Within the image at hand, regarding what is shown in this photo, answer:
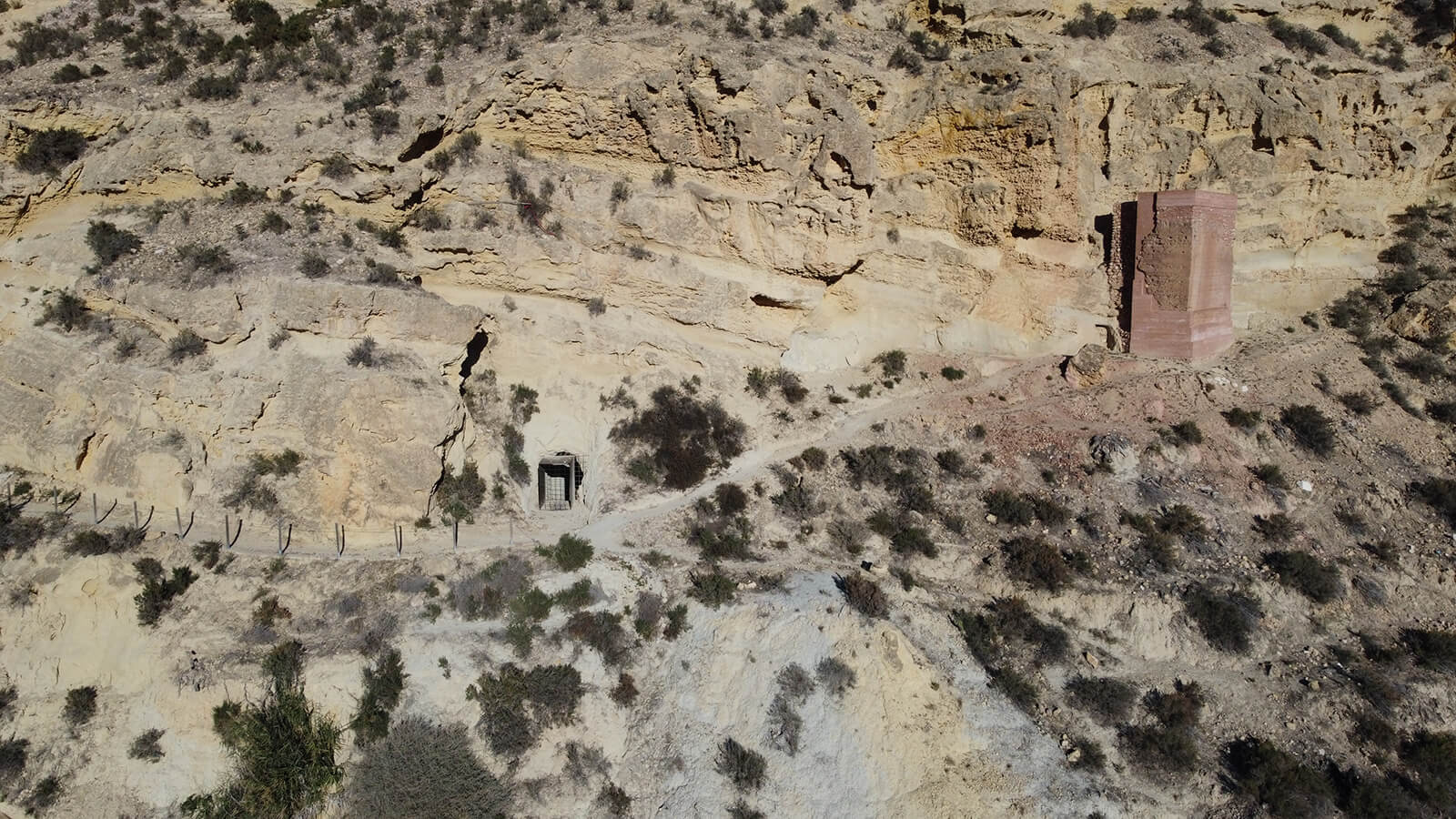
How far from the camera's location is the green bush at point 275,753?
11.5 metres

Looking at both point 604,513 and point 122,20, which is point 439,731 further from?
point 122,20

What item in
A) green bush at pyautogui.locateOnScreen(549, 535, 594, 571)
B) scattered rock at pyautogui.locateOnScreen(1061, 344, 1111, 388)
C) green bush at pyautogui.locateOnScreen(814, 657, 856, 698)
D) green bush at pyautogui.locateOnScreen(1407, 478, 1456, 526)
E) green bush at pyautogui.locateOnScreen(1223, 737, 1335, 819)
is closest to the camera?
green bush at pyautogui.locateOnScreen(1223, 737, 1335, 819)

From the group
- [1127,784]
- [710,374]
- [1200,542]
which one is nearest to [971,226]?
[710,374]

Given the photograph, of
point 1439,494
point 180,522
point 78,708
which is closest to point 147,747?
point 78,708

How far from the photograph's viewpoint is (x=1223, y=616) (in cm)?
1393

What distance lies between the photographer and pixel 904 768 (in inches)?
472

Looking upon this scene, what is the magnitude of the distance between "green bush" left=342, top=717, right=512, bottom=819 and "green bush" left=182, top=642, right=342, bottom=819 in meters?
0.59

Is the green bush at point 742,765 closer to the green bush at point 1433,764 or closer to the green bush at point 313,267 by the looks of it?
the green bush at point 1433,764

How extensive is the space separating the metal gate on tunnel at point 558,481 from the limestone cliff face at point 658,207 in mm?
515

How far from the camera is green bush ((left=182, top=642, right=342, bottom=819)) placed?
11.5 meters

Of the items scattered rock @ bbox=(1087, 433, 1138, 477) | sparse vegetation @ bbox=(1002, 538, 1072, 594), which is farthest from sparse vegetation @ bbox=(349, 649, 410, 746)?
scattered rock @ bbox=(1087, 433, 1138, 477)

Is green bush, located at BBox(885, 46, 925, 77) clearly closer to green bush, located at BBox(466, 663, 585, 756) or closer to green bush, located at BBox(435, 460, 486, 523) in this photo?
green bush, located at BBox(435, 460, 486, 523)

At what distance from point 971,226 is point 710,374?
8689 millimetres

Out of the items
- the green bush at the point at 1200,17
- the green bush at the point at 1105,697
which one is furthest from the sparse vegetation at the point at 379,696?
the green bush at the point at 1200,17
